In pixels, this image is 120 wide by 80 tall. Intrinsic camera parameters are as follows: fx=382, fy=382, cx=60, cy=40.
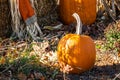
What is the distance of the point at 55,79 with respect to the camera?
143 inches

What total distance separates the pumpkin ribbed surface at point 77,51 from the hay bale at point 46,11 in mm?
1678

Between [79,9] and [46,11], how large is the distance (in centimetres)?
49

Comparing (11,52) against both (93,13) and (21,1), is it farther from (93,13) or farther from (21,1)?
(93,13)

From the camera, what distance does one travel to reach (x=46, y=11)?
220 inches

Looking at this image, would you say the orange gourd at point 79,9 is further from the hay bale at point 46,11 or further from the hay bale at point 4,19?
the hay bale at point 4,19

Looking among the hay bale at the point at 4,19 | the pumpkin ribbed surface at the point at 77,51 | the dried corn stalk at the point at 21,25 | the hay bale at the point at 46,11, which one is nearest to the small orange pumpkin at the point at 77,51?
the pumpkin ribbed surface at the point at 77,51

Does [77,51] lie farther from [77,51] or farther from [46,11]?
[46,11]

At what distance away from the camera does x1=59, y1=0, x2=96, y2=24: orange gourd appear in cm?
Result: 548

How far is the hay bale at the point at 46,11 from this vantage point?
17.8 feet

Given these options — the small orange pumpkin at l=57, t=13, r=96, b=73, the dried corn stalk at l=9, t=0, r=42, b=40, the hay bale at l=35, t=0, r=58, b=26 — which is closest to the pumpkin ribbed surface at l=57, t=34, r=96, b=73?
the small orange pumpkin at l=57, t=13, r=96, b=73

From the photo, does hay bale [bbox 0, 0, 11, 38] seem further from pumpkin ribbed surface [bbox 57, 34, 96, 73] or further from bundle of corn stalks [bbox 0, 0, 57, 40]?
pumpkin ribbed surface [bbox 57, 34, 96, 73]

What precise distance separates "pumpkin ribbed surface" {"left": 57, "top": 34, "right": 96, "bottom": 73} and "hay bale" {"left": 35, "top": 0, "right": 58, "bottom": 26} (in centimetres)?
168

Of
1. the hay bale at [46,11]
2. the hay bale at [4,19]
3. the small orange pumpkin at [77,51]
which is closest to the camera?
the small orange pumpkin at [77,51]

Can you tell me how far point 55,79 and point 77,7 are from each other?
2.06 meters
